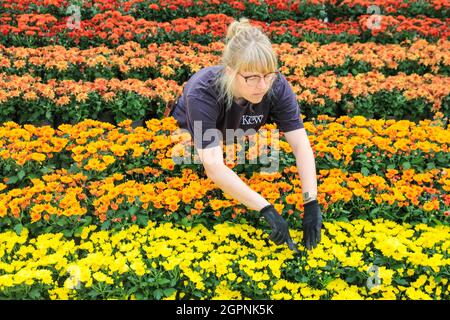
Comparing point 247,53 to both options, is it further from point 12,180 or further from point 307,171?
point 12,180

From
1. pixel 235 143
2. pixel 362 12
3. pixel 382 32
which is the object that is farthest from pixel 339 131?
pixel 362 12

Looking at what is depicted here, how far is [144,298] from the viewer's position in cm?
264

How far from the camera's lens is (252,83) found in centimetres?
274

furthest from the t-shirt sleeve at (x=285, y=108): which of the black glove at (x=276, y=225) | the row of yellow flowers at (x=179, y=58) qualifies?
the row of yellow flowers at (x=179, y=58)

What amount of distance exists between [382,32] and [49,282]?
551 centimetres

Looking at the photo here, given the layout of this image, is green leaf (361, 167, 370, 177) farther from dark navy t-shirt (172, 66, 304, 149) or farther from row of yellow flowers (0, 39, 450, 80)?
row of yellow flowers (0, 39, 450, 80)

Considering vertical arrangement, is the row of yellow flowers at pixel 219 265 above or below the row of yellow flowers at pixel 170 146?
below

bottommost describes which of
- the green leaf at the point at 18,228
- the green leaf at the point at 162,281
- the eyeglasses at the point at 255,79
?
the green leaf at the point at 162,281

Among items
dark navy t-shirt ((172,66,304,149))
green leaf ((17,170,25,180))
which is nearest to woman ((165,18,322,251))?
dark navy t-shirt ((172,66,304,149))

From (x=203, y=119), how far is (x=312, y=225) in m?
0.86

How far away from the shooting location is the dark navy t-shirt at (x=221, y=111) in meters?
2.93

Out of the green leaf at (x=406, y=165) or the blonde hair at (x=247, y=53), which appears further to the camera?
the green leaf at (x=406, y=165)

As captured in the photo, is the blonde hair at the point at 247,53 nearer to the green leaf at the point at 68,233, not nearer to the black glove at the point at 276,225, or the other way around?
the black glove at the point at 276,225

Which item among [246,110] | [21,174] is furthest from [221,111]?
[21,174]
